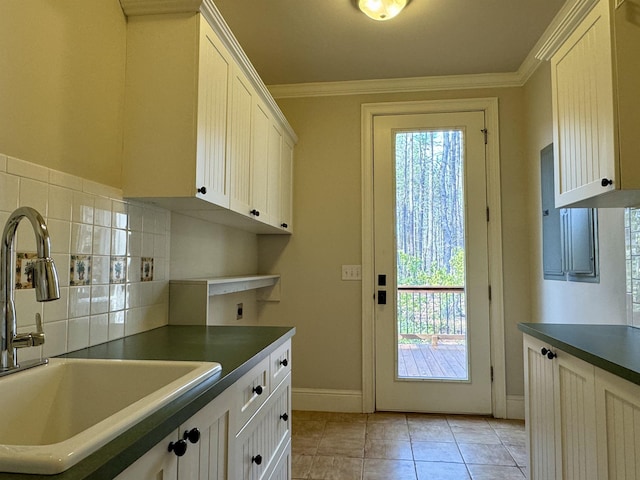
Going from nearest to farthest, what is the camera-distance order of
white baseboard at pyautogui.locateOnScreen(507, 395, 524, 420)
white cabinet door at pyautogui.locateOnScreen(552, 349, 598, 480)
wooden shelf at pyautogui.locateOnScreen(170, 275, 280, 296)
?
white cabinet door at pyautogui.locateOnScreen(552, 349, 598, 480) → wooden shelf at pyautogui.locateOnScreen(170, 275, 280, 296) → white baseboard at pyautogui.locateOnScreen(507, 395, 524, 420)

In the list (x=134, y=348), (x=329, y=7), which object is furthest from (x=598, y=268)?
(x=134, y=348)

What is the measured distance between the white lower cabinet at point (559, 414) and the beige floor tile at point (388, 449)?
80 cm

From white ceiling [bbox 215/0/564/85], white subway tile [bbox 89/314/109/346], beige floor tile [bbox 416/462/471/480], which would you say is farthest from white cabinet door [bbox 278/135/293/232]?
beige floor tile [bbox 416/462/471/480]

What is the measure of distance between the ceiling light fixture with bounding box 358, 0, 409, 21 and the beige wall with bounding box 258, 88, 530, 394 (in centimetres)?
101

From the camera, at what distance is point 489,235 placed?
3.05m

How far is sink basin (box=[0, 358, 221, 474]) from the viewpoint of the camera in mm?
941

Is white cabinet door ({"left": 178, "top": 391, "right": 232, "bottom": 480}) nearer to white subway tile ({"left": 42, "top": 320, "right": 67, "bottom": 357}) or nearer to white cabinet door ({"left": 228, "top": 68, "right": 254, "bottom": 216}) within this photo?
white subway tile ({"left": 42, "top": 320, "right": 67, "bottom": 357})

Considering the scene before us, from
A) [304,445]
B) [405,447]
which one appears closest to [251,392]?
[304,445]

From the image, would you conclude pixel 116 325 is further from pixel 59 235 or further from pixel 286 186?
pixel 286 186

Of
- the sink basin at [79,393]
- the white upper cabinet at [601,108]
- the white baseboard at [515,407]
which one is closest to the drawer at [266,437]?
the sink basin at [79,393]

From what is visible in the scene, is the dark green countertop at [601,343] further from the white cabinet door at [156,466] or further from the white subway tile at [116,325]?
the white subway tile at [116,325]

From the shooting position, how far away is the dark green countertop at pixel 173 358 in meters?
0.62

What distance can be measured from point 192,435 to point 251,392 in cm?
47

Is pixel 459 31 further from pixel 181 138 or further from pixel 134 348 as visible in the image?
pixel 134 348
